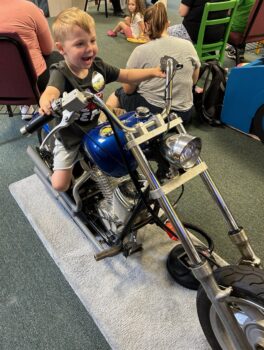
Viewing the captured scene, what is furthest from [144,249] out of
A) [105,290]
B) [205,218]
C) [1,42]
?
[1,42]

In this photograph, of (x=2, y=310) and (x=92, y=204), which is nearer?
(x=2, y=310)

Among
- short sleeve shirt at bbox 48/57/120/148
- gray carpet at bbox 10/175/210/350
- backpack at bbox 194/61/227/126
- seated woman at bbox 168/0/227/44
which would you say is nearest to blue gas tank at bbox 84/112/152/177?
short sleeve shirt at bbox 48/57/120/148

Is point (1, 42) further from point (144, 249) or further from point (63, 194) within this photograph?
point (144, 249)

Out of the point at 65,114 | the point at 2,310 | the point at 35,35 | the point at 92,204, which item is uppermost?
the point at 65,114

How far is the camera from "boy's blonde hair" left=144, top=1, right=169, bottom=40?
1.99 metres

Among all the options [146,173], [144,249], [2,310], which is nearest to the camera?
[146,173]

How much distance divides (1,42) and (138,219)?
A: 3.82 ft

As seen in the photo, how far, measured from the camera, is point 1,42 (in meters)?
1.67

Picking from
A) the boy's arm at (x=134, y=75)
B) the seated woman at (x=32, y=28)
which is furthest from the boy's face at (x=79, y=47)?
the seated woman at (x=32, y=28)

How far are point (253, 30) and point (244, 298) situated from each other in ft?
9.44

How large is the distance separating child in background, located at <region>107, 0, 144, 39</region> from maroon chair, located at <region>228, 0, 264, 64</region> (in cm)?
122

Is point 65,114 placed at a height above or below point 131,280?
above

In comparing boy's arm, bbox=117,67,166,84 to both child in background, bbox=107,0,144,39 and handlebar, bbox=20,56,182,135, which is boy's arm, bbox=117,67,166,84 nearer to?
handlebar, bbox=20,56,182,135

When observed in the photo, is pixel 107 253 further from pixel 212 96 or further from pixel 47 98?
pixel 212 96
